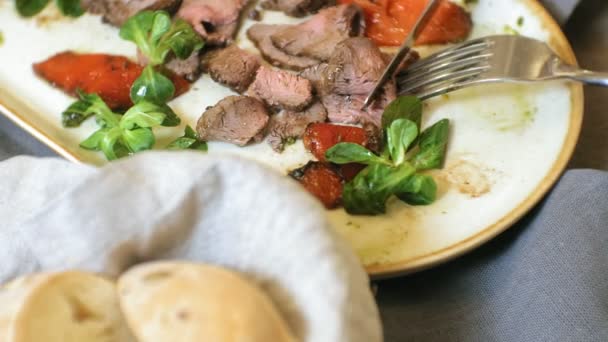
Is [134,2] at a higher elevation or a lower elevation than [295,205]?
lower

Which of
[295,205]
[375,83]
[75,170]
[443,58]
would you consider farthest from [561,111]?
[75,170]

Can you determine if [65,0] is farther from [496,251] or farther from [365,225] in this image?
[496,251]

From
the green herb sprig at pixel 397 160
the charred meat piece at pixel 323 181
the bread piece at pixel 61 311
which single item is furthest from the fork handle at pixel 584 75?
the bread piece at pixel 61 311

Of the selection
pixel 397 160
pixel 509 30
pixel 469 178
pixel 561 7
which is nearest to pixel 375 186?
pixel 397 160

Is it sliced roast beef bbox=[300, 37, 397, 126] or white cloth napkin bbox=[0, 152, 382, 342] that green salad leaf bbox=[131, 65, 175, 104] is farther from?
white cloth napkin bbox=[0, 152, 382, 342]

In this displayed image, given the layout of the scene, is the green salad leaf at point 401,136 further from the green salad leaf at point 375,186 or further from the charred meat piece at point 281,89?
the charred meat piece at point 281,89

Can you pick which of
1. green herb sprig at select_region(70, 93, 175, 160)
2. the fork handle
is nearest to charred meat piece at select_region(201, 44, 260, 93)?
green herb sprig at select_region(70, 93, 175, 160)
